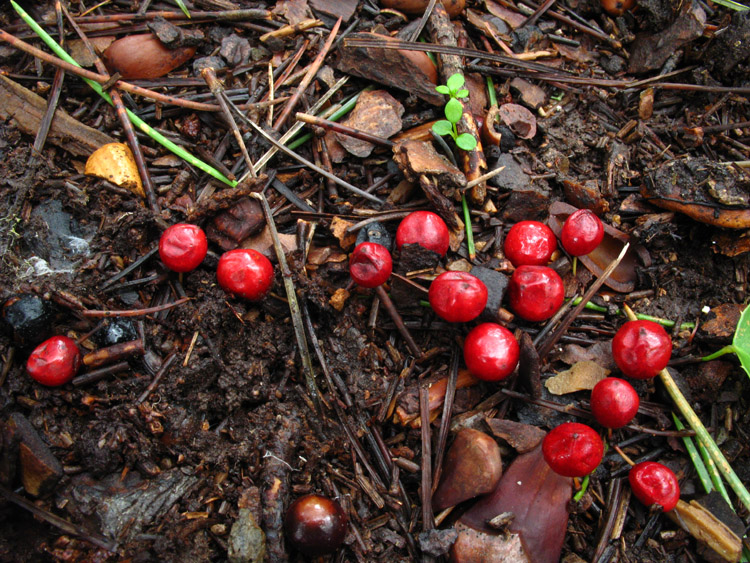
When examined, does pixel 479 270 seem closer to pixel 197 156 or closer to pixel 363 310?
pixel 363 310

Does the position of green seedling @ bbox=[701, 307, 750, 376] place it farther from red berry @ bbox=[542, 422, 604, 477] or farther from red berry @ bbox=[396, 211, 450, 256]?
red berry @ bbox=[396, 211, 450, 256]

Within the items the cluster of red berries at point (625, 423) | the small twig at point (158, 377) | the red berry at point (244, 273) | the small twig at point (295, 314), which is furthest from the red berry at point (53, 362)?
the cluster of red berries at point (625, 423)

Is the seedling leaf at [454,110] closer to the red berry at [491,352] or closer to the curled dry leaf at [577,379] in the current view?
the red berry at [491,352]

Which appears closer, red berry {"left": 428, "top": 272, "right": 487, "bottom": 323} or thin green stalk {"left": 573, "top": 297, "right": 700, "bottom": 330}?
red berry {"left": 428, "top": 272, "right": 487, "bottom": 323}

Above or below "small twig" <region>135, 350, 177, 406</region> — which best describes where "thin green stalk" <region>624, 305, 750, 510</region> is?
below

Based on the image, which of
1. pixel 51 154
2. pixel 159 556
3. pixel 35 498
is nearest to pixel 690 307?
pixel 159 556

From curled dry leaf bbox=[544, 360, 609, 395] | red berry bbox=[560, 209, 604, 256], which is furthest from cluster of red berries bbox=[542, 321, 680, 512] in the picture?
red berry bbox=[560, 209, 604, 256]
